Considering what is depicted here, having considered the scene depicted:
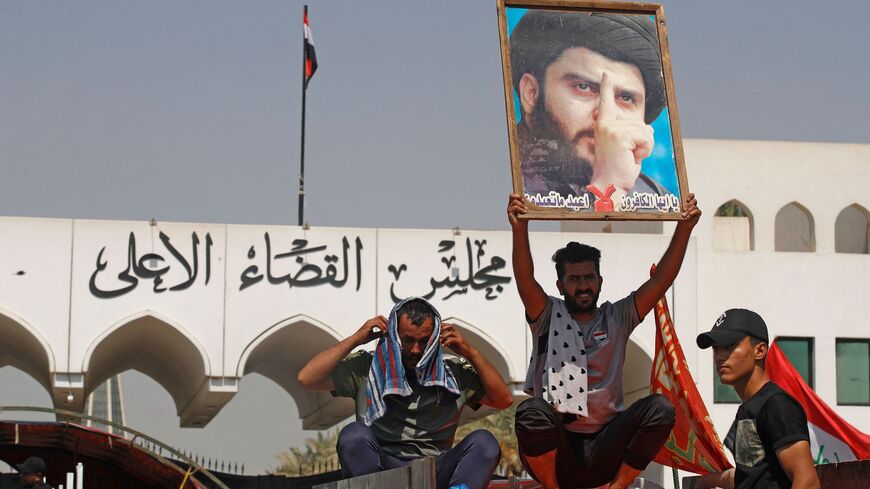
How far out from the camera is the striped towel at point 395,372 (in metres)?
5.70

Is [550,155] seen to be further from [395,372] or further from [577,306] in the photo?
[395,372]

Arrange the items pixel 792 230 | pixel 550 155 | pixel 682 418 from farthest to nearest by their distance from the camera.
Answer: pixel 792 230
pixel 682 418
pixel 550 155

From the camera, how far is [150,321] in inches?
870

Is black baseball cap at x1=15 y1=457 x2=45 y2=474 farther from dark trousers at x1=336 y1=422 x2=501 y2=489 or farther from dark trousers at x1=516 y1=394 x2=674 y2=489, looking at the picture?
dark trousers at x1=516 y1=394 x2=674 y2=489

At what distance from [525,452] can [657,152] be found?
1442 mm

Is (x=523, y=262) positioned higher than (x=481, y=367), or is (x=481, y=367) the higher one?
(x=523, y=262)

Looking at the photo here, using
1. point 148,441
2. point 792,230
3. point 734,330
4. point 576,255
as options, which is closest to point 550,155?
point 576,255

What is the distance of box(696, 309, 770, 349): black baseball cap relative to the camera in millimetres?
4359

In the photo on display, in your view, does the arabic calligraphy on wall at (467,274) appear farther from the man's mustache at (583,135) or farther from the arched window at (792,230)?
the man's mustache at (583,135)

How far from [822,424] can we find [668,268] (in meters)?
10.0

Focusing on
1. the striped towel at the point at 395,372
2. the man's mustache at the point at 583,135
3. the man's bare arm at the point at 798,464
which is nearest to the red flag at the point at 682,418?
the man's mustache at the point at 583,135

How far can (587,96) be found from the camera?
6.15 meters

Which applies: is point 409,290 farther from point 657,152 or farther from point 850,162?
point 657,152

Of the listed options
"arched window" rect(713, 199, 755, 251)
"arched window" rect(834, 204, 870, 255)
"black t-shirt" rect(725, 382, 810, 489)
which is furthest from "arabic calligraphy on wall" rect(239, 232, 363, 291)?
"black t-shirt" rect(725, 382, 810, 489)
